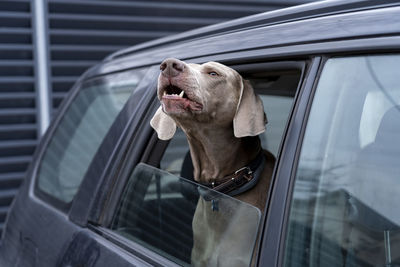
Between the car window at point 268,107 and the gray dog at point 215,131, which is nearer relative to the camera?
the gray dog at point 215,131

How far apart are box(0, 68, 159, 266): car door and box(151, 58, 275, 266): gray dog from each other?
22cm

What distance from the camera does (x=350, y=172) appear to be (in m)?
1.38

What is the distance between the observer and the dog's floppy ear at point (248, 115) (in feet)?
6.90

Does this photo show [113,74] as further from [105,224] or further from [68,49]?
[68,49]

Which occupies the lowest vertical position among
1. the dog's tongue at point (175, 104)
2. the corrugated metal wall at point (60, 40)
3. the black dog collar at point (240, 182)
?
the black dog collar at point (240, 182)

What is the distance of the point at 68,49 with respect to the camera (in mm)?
7160

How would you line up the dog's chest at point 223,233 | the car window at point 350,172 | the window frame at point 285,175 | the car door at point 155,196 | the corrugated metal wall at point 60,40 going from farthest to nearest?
the corrugated metal wall at point 60,40 → the car door at point 155,196 → the dog's chest at point 223,233 → the window frame at point 285,175 → the car window at point 350,172

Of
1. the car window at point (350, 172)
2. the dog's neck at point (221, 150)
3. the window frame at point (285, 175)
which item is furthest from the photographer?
the dog's neck at point (221, 150)

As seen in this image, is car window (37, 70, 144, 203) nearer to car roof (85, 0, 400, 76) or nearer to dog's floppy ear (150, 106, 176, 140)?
car roof (85, 0, 400, 76)

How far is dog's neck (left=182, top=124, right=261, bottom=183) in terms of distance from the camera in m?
2.35

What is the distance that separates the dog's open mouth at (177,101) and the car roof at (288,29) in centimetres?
15

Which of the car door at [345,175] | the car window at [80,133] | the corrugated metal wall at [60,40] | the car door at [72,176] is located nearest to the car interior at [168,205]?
the car door at [72,176]

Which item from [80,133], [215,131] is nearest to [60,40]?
[80,133]

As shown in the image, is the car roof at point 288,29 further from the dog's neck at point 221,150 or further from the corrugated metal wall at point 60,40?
the corrugated metal wall at point 60,40
